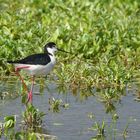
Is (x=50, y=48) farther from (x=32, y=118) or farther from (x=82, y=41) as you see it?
(x=32, y=118)

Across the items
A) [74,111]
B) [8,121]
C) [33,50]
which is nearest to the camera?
[8,121]

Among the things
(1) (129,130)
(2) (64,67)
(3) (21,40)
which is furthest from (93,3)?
(1) (129,130)

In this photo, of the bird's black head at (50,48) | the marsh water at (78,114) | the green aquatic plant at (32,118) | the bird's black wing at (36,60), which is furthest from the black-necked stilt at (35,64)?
the green aquatic plant at (32,118)

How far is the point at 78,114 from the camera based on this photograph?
9.24 metres

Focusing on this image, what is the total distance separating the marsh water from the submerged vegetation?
0.12 meters

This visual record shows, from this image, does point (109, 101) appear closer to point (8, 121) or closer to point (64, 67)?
point (64, 67)

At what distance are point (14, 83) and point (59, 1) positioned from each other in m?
4.52

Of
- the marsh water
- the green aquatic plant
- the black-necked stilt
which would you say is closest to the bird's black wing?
the black-necked stilt

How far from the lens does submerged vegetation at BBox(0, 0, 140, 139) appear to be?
1059 cm

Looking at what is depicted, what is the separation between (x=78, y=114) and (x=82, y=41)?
311 cm

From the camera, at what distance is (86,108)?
9.59 meters

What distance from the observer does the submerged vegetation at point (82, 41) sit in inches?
417

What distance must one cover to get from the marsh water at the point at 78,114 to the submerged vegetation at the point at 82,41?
12cm

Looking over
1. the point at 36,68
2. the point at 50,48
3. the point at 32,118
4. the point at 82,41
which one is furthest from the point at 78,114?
the point at 82,41
